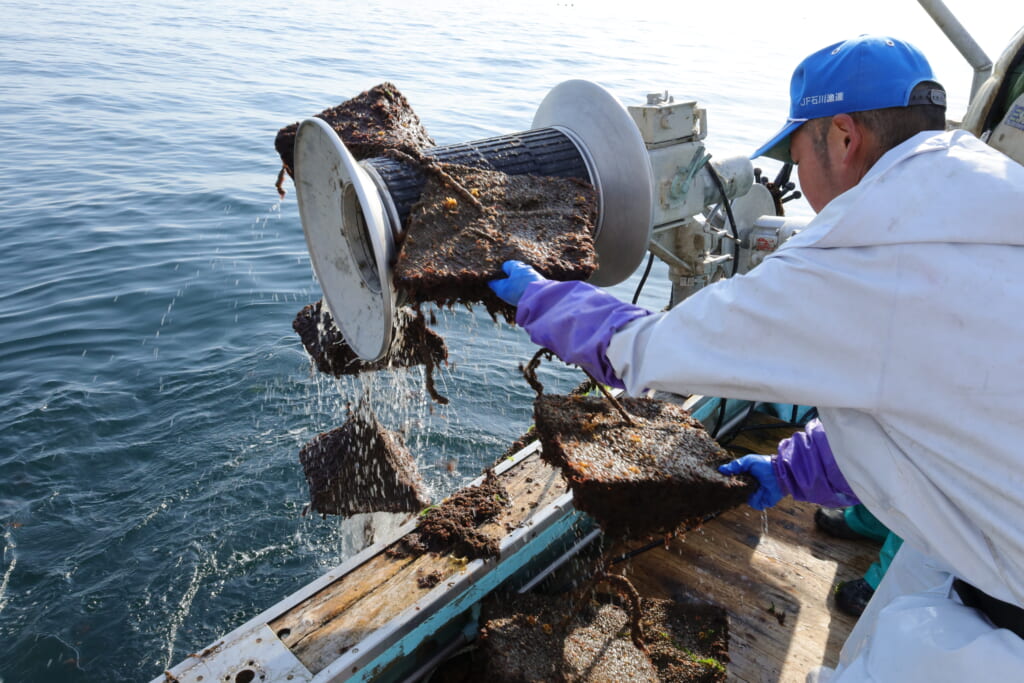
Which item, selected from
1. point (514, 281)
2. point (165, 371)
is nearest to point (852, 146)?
point (514, 281)

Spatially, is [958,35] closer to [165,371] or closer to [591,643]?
[591,643]

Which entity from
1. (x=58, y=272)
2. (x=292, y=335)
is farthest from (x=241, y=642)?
(x=58, y=272)

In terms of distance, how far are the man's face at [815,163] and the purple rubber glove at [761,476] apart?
101cm

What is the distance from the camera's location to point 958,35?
11.5ft

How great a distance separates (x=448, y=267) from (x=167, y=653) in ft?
9.63

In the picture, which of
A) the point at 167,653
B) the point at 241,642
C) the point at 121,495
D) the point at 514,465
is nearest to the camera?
the point at 241,642

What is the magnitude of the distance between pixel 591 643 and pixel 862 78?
206 cm

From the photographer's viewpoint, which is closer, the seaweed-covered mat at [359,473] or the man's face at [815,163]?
the man's face at [815,163]

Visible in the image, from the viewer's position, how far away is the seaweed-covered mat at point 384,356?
2.79 meters

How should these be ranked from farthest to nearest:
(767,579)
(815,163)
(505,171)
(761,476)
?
(767,579) → (505,171) → (761,476) → (815,163)

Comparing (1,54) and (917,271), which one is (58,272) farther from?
(1,54)

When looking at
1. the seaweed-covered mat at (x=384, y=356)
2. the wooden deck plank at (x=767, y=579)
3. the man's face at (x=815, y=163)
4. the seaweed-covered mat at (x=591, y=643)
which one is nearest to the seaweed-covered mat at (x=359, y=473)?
the seaweed-covered mat at (x=384, y=356)

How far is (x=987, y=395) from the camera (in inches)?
53.3

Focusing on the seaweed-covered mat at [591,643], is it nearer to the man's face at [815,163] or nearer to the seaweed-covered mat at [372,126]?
the man's face at [815,163]
